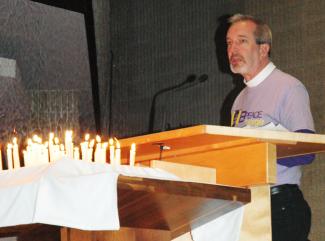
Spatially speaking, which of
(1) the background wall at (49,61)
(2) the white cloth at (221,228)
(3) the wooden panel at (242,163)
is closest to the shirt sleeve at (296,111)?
(3) the wooden panel at (242,163)

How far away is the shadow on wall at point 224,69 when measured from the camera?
4469mm

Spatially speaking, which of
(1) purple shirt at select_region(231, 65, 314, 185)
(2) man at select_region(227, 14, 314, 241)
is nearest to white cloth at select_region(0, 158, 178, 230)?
(2) man at select_region(227, 14, 314, 241)

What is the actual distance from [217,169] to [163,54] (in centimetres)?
248

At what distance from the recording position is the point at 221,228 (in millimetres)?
2277

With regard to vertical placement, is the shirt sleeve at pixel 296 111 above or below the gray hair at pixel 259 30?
below

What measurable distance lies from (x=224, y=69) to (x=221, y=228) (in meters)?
2.40

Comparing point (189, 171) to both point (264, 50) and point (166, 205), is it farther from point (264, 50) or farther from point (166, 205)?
point (264, 50)

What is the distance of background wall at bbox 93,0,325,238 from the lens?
160 inches

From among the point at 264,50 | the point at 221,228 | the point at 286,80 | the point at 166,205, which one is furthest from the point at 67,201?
the point at 264,50

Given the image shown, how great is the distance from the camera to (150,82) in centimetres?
499

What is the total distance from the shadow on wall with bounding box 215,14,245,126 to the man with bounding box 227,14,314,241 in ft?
3.99

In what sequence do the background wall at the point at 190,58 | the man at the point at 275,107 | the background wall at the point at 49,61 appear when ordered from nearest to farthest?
the man at the point at 275,107 → the background wall at the point at 190,58 → the background wall at the point at 49,61

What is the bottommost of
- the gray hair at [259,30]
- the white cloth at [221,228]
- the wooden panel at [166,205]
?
the white cloth at [221,228]

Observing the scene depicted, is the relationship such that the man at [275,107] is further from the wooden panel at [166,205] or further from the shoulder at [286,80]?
the wooden panel at [166,205]
